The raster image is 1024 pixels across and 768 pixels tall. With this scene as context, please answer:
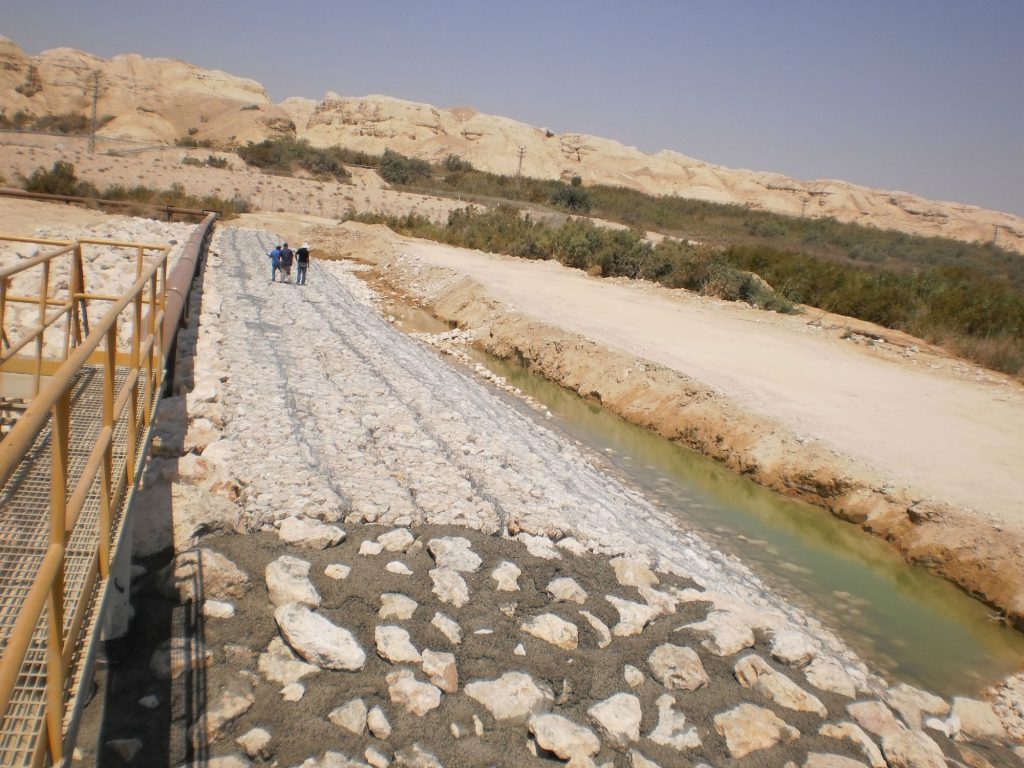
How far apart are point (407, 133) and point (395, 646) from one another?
333ft

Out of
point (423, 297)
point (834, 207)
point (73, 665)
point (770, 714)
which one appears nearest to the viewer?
point (73, 665)

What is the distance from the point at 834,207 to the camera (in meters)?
98.4

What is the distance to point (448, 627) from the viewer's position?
4199 mm

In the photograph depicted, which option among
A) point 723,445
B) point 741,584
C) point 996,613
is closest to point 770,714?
point 741,584

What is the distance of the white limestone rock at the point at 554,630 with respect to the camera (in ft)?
14.2

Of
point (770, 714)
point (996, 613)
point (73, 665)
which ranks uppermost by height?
point (73, 665)

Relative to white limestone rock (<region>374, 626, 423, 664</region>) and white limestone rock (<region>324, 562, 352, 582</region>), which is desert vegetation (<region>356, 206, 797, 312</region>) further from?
white limestone rock (<region>374, 626, 423, 664</region>)

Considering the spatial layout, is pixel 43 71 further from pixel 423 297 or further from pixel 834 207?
pixel 834 207

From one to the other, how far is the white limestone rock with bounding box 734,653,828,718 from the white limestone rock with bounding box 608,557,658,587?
1006 mm

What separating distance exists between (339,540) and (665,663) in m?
2.29

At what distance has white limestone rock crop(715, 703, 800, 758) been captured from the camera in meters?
3.79

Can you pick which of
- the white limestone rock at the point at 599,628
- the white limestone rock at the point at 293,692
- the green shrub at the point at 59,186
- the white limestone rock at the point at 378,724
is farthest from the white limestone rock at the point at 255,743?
the green shrub at the point at 59,186

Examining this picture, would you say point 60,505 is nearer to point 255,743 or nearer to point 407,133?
point 255,743

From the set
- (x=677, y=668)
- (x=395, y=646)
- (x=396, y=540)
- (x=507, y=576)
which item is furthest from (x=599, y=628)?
(x=396, y=540)
